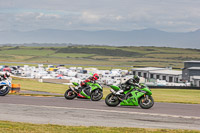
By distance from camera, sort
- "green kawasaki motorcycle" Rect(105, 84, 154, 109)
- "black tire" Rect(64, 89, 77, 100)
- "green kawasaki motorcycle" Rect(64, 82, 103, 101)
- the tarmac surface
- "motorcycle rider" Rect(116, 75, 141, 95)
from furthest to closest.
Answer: "black tire" Rect(64, 89, 77, 100)
"green kawasaki motorcycle" Rect(64, 82, 103, 101)
"motorcycle rider" Rect(116, 75, 141, 95)
"green kawasaki motorcycle" Rect(105, 84, 154, 109)
the tarmac surface

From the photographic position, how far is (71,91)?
25.0 m

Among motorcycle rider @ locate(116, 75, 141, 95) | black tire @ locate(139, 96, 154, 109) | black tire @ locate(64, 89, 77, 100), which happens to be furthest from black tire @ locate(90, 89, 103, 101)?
black tire @ locate(139, 96, 154, 109)

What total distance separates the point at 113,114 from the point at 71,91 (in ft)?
26.9

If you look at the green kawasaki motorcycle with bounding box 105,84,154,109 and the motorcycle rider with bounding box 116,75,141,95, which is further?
the motorcycle rider with bounding box 116,75,141,95

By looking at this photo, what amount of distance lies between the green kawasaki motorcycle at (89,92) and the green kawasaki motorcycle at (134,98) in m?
3.30

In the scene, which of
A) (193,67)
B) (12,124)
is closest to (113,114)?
(12,124)

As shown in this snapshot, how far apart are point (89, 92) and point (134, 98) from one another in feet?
17.1

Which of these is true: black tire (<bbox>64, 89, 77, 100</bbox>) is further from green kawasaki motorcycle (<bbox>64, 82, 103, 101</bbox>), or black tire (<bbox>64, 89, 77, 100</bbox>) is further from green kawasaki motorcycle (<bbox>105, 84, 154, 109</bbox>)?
green kawasaki motorcycle (<bbox>105, 84, 154, 109</bbox>)

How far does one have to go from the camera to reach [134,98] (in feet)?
65.9

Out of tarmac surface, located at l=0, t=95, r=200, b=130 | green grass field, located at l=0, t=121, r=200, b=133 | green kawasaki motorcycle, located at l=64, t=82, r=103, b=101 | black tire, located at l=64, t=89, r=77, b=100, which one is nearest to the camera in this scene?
green grass field, located at l=0, t=121, r=200, b=133

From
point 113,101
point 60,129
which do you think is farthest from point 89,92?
point 60,129

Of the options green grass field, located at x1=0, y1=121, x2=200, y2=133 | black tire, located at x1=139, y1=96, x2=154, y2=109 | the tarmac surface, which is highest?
black tire, located at x1=139, y1=96, x2=154, y2=109

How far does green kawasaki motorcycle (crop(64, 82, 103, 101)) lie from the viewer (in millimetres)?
24062

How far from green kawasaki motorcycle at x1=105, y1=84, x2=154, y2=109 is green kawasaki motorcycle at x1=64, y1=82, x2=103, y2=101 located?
3.30 meters
